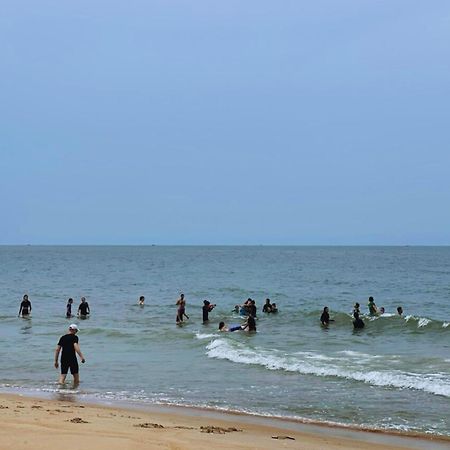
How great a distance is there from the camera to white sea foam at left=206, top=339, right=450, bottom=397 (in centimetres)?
1554

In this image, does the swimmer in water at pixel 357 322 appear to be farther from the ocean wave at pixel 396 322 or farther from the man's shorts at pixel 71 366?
the man's shorts at pixel 71 366

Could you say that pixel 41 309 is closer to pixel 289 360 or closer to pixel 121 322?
pixel 121 322

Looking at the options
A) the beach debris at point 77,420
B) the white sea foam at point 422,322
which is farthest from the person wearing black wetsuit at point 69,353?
the white sea foam at point 422,322

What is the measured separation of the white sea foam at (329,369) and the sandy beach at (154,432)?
4.62m

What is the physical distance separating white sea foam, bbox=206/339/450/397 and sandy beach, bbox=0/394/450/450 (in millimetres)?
4617

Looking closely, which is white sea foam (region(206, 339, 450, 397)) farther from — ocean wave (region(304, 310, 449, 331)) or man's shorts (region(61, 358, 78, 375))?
ocean wave (region(304, 310, 449, 331))

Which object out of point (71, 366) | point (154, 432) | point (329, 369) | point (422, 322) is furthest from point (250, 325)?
point (154, 432)

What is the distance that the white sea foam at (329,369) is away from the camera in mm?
15539

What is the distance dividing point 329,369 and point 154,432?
8.34 m

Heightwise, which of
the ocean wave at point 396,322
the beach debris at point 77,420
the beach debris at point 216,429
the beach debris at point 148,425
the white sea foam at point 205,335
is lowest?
the white sea foam at point 205,335

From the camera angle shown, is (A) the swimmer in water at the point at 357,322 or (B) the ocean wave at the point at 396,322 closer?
(A) the swimmer in water at the point at 357,322

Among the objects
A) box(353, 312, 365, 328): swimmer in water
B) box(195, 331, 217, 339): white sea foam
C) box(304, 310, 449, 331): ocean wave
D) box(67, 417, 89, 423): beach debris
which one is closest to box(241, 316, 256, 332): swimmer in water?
box(195, 331, 217, 339): white sea foam

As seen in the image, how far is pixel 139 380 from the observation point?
16.6 meters

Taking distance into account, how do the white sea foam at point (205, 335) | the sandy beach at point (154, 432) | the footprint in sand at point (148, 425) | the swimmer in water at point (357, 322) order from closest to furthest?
the sandy beach at point (154, 432), the footprint in sand at point (148, 425), the white sea foam at point (205, 335), the swimmer in water at point (357, 322)
